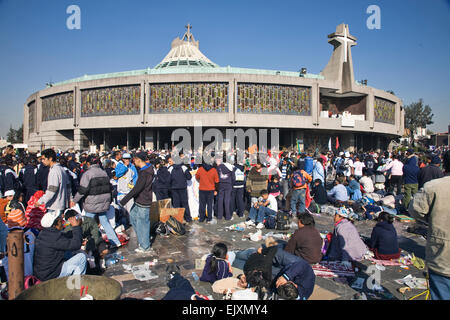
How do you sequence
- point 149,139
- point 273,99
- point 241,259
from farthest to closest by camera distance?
point 149,139 → point 273,99 → point 241,259

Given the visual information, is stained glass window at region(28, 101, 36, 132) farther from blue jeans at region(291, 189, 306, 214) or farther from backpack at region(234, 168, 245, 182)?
blue jeans at region(291, 189, 306, 214)

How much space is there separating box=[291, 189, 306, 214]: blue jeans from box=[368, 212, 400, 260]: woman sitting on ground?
3157 mm

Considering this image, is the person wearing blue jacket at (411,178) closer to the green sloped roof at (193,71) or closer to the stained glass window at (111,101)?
the green sloped roof at (193,71)

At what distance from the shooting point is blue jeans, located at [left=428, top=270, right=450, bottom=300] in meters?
2.77

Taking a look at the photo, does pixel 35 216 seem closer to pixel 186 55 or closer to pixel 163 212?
pixel 163 212

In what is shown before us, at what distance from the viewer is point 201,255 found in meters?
5.96

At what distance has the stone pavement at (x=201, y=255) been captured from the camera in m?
4.41

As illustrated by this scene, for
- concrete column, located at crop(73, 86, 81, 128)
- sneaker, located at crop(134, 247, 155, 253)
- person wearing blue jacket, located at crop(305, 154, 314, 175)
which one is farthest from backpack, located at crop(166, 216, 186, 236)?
concrete column, located at crop(73, 86, 81, 128)

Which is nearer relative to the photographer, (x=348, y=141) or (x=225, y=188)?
(x=225, y=188)

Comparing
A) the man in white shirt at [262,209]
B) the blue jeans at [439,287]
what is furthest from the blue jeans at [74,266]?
the man in white shirt at [262,209]

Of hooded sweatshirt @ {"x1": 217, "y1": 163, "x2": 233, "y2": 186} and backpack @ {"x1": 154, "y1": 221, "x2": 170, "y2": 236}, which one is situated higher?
hooded sweatshirt @ {"x1": 217, "y1": 163, "x2": 233, "y2": 186}

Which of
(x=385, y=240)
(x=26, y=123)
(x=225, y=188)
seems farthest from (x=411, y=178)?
(x=26, y=123)

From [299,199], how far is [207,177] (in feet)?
9.54
